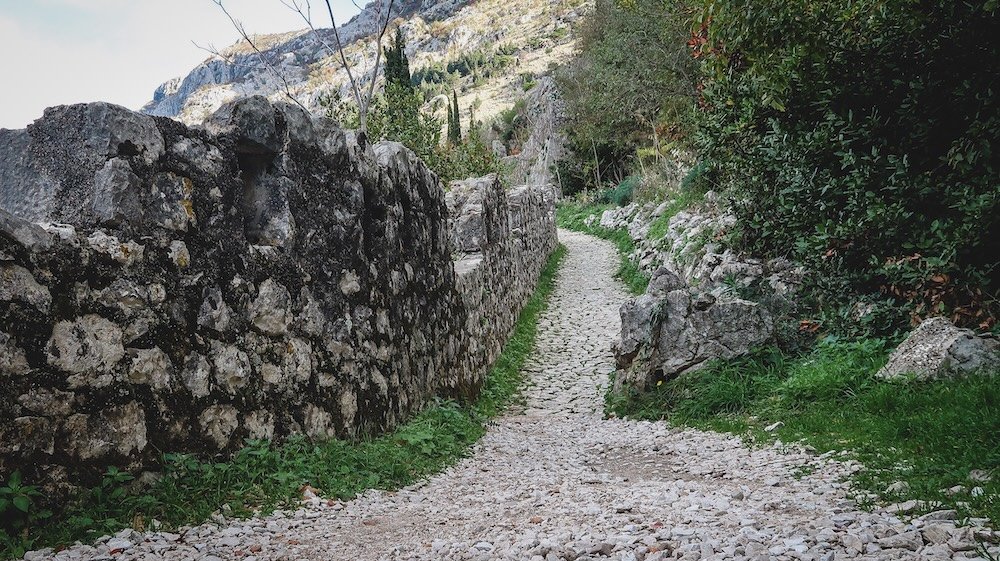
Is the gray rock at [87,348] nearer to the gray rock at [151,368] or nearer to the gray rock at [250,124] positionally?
the gray rock at [151,368]

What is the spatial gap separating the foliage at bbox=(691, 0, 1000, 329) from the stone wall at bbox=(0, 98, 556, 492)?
3670mm

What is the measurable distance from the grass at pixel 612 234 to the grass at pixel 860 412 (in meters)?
7.55

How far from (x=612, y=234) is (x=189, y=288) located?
72.8 feet

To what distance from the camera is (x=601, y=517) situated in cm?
388

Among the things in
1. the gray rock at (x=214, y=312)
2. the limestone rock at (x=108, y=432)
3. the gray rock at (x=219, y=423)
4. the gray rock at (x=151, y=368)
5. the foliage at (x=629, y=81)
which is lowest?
the gray rock at (x=219, y=423)

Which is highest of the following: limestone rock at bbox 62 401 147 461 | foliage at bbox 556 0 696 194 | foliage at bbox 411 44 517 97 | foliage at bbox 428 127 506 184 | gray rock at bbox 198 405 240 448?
foliage at bbox 411 44 517 97

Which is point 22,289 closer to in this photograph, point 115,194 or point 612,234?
point 115,194

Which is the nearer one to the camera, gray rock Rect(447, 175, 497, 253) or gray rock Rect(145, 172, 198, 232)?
gray rock Rect(145, 172, 198, 232)

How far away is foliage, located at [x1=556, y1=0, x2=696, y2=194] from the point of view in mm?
18875

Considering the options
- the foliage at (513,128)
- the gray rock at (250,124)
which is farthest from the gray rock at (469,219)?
the foliage at (513,128)

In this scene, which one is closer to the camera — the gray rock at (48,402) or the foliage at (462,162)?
the gray rock at (48,402)

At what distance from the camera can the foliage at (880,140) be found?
6008 mm

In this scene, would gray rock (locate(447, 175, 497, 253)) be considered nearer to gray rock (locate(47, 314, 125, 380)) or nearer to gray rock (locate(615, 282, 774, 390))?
gray rock (locate(615, 282, 774, 390))

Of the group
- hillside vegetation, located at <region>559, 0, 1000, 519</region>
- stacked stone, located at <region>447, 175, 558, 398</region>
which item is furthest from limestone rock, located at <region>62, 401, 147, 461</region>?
stacked stone, located at <region>447, 175, 558, 398</region>
